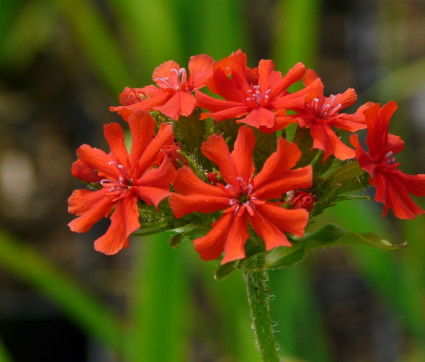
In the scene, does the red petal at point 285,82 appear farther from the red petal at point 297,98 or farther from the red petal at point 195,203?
the red petal at point 195,203

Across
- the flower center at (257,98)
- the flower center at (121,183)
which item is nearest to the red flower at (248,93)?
the flower center at (257,98)

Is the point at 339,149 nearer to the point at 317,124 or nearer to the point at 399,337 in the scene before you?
the point at 317,124

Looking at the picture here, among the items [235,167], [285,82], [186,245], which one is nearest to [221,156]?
[235,167]

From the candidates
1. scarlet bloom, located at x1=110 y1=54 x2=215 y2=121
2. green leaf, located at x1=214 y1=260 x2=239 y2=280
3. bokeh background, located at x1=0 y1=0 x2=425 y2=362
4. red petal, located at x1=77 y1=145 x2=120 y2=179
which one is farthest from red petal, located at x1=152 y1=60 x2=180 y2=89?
bokeh background, located at x1=0 y1=0 x2=425 y2=362

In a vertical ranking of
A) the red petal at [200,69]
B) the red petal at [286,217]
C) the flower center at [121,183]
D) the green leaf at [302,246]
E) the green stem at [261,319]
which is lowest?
the green stem at [261,319]

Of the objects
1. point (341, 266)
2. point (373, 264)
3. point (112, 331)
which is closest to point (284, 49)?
point (373, 264)

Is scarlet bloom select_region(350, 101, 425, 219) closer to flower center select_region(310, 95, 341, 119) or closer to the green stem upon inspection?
flower center select_region(310, 95, 341, 119)
